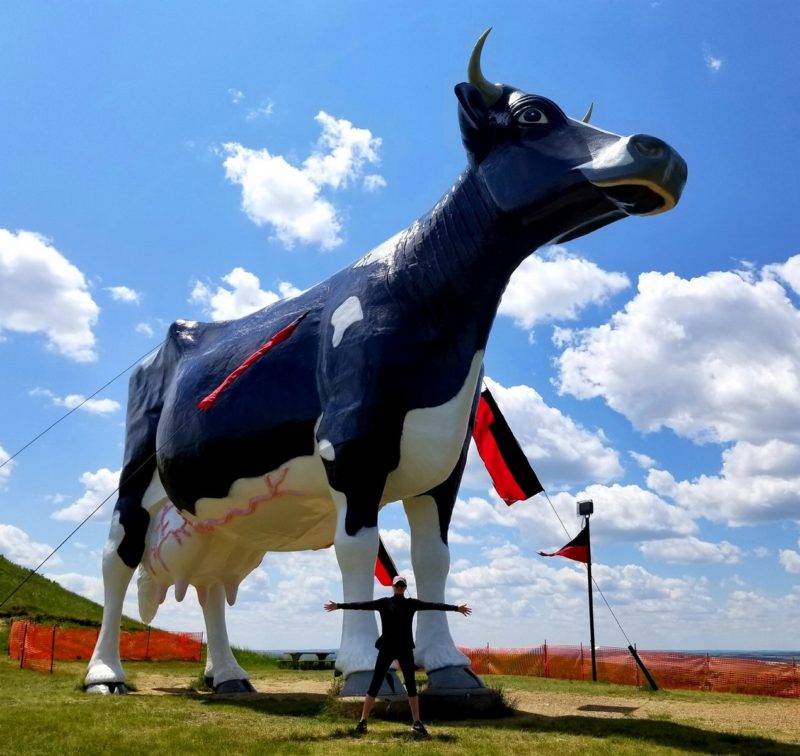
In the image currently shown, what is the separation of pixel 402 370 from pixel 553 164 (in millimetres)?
1972

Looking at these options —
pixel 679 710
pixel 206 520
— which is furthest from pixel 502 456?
pixel 206 520

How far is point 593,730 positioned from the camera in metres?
6.05

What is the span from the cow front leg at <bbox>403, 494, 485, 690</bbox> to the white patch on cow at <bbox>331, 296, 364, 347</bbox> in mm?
1649

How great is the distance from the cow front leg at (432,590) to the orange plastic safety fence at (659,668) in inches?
319

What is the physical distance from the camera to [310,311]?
7840 millimetres

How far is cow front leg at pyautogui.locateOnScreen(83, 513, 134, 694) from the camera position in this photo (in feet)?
29.7

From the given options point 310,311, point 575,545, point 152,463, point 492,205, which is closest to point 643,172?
point 492,205

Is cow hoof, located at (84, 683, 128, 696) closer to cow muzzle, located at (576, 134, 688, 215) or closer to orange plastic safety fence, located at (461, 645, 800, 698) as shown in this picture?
cow muzzle, located at (576, 134, 688, 215)

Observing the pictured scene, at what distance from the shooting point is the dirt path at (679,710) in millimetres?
6496

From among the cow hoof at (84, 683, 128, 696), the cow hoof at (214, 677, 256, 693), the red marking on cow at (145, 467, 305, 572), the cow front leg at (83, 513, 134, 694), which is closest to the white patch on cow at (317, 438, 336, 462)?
the red marking on cow at (145, 467, 305, 572)

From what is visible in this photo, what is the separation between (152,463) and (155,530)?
71 centimetres

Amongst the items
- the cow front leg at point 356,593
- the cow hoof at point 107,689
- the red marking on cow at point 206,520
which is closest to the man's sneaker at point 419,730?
the cow front leg at point 356,593

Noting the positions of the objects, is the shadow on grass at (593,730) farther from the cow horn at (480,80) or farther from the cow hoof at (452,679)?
the cow horn at (480,80)

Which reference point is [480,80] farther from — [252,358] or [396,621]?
[396,621]
